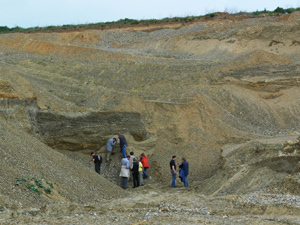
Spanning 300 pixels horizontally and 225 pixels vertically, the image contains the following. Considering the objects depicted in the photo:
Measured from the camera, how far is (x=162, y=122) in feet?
69.6

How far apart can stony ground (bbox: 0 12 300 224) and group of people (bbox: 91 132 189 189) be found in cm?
52

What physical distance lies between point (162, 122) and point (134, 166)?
4403 millimetres

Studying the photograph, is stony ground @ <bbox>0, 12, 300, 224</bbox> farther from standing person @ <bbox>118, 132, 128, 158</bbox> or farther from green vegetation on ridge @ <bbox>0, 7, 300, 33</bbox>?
green vegetation on ridge @ <bbox>0, 7, 300, 33</bbox>

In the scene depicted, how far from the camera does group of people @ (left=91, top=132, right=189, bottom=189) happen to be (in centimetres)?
1680

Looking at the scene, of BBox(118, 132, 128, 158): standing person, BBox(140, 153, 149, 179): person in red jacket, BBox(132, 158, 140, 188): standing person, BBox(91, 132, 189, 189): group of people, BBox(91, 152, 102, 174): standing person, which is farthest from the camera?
BBox(118, 132, 128, 158): standing person

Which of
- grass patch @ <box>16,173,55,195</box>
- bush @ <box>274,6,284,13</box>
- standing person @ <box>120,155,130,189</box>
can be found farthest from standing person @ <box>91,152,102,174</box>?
bush @ <box>274,6,284,13</box>

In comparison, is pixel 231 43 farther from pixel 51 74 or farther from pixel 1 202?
pixel 1 202

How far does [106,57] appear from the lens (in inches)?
1268

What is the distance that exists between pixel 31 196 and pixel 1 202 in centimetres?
102

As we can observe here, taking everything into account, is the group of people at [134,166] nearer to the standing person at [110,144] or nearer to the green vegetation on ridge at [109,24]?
the standing person at [110,144]

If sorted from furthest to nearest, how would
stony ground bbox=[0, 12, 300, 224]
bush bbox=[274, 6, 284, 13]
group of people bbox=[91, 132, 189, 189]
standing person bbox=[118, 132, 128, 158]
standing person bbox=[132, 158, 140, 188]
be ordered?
bush bbox=[274, 6, 284, 13] < standing person bbox=[118, 132, 128, 158] < standing person bbox=[132, 158, 140, 188] < group of people bbox=[91, 132, 189, 189] < stony ground bbox=[0, 12, 300, 224]

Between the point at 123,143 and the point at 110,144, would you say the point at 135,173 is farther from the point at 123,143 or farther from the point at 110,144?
the point at 110,144

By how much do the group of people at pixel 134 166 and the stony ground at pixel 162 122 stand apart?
1.72 ft

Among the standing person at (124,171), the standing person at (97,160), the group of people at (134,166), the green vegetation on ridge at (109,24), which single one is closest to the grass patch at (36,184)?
the standing person at (124,171)
